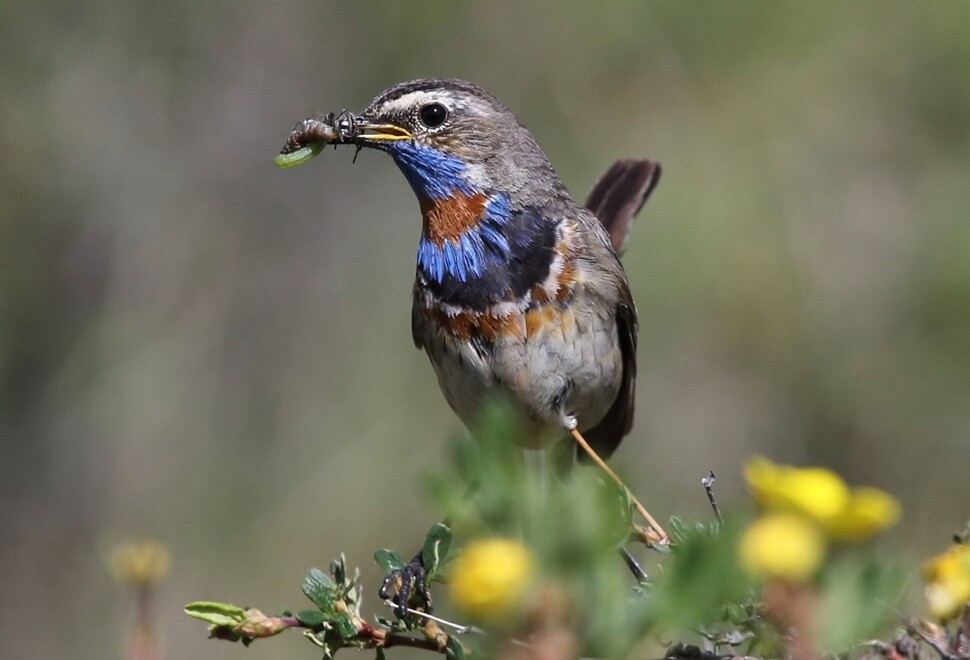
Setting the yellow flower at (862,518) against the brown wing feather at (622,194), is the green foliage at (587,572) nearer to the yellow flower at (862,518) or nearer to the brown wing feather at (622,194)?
the yellow flower at (862,518)

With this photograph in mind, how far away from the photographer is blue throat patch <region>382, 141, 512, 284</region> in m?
3.89

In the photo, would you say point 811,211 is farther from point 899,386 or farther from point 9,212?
point 9,212

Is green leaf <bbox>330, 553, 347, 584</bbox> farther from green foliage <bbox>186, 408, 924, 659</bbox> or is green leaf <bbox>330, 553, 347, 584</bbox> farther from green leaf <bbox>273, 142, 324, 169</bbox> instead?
green leaf <bbox>273, 142, 324, 169</bbox>

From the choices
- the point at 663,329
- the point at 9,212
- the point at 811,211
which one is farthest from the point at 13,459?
the point at 811,211

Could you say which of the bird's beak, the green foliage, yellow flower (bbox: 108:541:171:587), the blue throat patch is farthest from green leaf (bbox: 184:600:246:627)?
the bird's beak

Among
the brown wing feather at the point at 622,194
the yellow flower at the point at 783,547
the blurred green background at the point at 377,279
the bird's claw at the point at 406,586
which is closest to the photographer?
the yellow flower at the point at 783,547

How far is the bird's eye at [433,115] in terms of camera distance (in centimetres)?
394

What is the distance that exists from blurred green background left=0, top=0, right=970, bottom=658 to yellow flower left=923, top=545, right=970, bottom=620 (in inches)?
185

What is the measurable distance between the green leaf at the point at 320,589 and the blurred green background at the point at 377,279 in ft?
14.3

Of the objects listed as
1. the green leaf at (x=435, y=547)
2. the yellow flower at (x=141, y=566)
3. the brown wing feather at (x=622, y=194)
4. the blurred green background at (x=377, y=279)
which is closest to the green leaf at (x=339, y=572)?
the green leaf at (x=435, y=547)

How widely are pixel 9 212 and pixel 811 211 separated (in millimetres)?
4177

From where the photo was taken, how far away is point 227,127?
24.1ft

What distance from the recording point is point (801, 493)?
3.31ft

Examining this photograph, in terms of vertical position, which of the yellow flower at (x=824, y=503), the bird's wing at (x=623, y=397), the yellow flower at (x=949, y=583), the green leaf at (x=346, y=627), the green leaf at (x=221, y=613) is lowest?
the yellow flower at (x=949, y=583)
